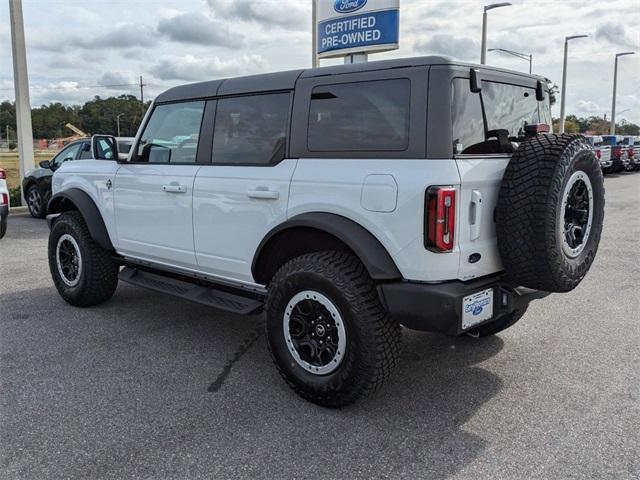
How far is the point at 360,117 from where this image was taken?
3.39 metres

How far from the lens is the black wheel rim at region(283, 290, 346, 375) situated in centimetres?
334

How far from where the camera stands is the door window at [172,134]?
443 cm

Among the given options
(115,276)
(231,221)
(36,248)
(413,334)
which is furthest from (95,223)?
(36,248)

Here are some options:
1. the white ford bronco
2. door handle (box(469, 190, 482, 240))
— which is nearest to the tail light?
the white ford bronco

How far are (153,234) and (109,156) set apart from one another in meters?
1.06

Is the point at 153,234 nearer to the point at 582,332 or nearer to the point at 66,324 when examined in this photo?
the point at 66,324

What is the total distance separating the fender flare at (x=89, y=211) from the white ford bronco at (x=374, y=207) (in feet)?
3.68

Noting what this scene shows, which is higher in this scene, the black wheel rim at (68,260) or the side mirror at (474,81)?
the side mirror at (474,81)

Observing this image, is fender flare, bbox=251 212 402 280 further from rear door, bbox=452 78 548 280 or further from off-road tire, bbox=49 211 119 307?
off-road tire, bbox=49 211 119 307

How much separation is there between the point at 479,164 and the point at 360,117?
0.75 meters

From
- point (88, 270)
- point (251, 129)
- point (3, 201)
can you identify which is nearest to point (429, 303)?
point (251, 129)

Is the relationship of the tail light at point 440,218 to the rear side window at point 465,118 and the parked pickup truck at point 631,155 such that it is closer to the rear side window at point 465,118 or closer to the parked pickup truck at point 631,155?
the rear side window at point 465,118

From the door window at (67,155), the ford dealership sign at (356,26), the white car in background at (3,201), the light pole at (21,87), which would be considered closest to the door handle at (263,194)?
the white car in background at (3,201)

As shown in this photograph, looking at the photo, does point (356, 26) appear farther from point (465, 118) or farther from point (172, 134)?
point (465, 118)
